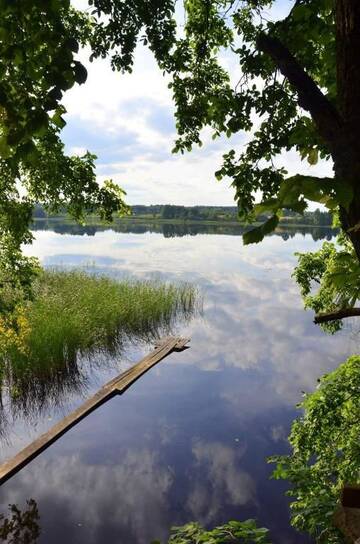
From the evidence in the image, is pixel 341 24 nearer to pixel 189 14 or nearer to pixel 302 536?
pixel 189 14

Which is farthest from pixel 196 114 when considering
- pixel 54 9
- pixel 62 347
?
pixel 62 347

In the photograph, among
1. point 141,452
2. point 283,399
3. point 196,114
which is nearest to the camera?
point 196,114

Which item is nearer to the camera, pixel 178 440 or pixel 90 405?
pixel 178 440

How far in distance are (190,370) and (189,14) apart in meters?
12.9

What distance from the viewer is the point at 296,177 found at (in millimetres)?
1470

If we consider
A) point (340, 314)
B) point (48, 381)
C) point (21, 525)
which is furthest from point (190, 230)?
point (340, 314)

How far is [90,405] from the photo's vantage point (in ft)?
41.3

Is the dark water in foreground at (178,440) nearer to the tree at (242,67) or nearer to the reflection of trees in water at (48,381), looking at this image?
the reflection of trees in water at (48,381)

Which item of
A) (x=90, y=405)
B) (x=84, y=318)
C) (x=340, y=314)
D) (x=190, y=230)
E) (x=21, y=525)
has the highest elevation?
(x=190, y=230)

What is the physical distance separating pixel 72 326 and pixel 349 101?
14.8 m

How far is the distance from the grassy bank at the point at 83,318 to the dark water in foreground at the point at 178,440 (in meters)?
1.03

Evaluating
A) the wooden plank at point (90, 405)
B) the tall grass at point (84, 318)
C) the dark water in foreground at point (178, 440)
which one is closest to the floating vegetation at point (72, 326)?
the tall grass at point (84, 318)

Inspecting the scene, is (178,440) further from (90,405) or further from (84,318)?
(84,318)

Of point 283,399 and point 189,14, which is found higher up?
point 189,14
